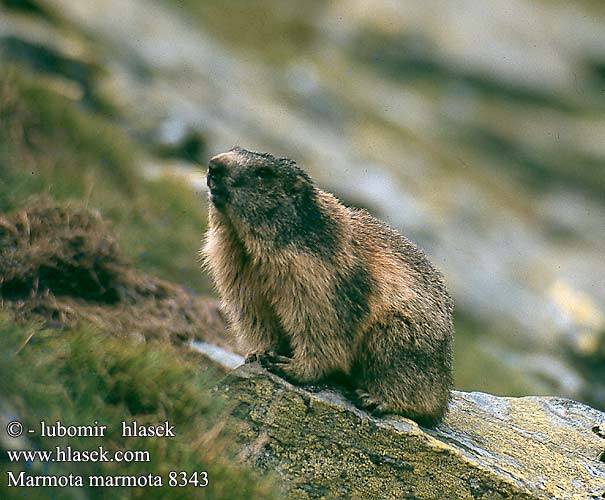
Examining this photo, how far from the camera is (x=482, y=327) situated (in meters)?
22.1

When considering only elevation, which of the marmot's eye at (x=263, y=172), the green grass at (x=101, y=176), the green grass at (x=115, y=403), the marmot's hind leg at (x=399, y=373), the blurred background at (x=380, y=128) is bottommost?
the green grass at (x=115, y=403)

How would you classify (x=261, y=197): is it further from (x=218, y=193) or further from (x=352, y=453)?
(x=352, y=453)

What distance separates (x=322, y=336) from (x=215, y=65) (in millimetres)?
22167

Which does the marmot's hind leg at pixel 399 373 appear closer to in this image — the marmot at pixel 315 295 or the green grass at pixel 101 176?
the marmot at pixel 315 295

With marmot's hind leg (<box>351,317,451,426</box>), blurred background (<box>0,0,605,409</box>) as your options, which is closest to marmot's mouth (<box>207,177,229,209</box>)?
marmot's hind leg (<box>351,317,451,426</box>)

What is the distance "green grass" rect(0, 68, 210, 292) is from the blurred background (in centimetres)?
4

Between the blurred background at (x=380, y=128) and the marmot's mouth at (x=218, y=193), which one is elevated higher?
the blurred background at (x=380, y=128)

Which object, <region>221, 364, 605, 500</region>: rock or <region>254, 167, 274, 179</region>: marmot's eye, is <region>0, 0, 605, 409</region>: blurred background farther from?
<region>221, 364, 605, 500</region>: rock

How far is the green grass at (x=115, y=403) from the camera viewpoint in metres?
5.59

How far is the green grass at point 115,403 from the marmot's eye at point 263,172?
213 cm

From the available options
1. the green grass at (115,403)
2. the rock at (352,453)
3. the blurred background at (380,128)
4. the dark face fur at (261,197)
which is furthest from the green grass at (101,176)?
the green grass at (115,403)

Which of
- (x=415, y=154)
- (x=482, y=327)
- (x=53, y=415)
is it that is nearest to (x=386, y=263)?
(x=53, y=415)

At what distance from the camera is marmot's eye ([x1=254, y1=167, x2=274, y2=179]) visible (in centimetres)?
800

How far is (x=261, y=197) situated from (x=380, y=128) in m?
26.9
